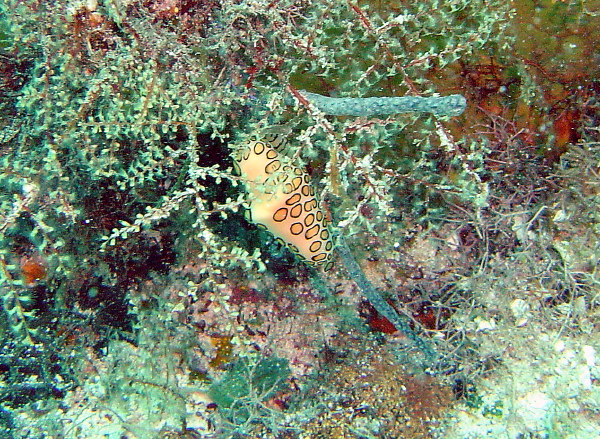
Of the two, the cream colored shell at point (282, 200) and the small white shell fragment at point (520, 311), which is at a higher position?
the cream colored shell at point (282, 200)

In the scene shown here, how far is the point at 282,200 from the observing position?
306 cm

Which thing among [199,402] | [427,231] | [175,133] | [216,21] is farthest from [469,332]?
[216,21]

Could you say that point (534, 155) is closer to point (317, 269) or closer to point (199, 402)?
point (317, 269)

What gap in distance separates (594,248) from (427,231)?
1602 mm

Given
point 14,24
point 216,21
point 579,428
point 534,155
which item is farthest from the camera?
point 534,155

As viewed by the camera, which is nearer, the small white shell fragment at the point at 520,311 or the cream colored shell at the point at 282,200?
the cream colored shell at the point at 282,200

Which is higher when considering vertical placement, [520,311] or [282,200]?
[282,200]

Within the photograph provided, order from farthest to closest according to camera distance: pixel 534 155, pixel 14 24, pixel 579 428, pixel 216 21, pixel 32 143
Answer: pixel 534 155
pixel 579 428
pixel 216 21
pixel 32 143
pixel 14 24

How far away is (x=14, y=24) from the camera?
2748 mm

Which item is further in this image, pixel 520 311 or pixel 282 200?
pixel 520 311

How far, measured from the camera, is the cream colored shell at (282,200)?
9.80 feet

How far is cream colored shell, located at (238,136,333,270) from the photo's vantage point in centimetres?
299

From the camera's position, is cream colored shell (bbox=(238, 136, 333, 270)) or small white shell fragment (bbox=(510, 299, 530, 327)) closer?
cream colored shell (bbox=(238, 136, 333, 270))

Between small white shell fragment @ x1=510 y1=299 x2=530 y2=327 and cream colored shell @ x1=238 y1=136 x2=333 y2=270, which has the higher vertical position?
cream colored shell @ x1=238 y1=136 x2=333 y2=270
